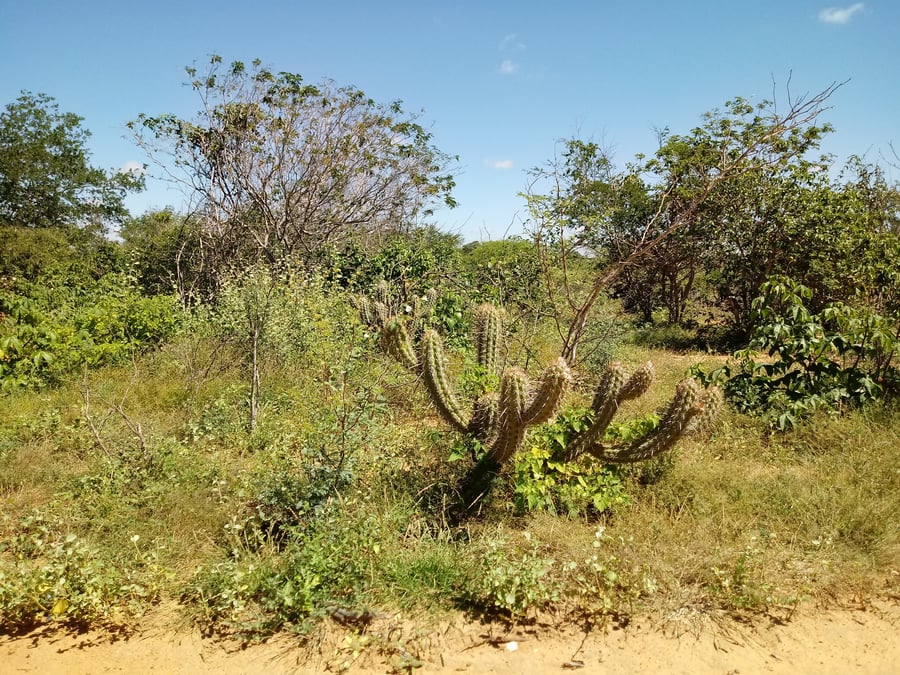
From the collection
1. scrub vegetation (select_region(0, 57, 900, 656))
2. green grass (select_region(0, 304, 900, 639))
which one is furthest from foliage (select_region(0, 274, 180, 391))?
green grass (select_region(0, 304, 900, 639))

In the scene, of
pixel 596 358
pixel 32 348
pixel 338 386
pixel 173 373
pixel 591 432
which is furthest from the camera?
pixel 596 358

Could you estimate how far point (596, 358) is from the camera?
782 cm

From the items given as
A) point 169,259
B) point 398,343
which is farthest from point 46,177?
point 398,343

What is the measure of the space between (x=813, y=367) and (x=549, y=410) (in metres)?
3.58

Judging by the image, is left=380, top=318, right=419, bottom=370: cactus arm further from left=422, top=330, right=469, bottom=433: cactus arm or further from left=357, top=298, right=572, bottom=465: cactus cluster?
left=422, top=330, right=469, bottom=433: cactus arm

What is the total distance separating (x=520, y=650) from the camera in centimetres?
277

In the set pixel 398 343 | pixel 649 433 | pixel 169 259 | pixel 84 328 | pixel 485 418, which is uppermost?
pixel 169 259

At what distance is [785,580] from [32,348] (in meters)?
6.86

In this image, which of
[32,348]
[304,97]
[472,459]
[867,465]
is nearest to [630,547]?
[472,459]

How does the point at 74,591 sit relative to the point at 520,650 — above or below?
above

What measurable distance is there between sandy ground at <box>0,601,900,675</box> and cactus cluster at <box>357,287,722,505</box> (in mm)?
1060

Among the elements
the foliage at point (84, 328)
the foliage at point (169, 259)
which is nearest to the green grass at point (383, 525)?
the foliage at point (84, 328)

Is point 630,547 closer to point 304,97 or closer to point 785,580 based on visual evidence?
point 785,580

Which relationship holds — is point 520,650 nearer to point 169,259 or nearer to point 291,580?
point 291,580
